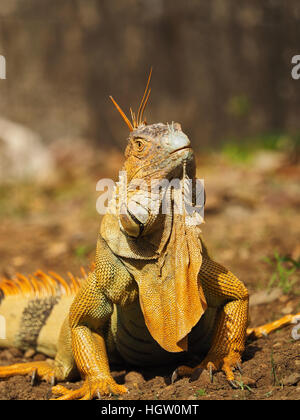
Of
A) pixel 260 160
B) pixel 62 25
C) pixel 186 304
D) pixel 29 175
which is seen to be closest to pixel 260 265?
pixel 186 304

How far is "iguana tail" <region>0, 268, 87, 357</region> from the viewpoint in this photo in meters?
3.97

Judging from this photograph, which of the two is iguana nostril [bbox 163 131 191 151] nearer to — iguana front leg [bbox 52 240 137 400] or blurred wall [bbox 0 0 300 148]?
iguana front leg [bbox 52 240 137 400]

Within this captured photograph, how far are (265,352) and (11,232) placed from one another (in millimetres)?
4789

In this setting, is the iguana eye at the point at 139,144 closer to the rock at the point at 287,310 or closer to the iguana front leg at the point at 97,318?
the iguana front leg at the point at 97,318

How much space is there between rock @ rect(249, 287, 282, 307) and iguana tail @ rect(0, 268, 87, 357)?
1330 millimetres

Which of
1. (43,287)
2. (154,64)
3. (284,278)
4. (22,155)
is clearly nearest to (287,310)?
(284,278)

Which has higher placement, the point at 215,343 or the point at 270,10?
the point at 270,10

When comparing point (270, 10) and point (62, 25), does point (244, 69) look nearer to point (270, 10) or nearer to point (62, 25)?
point (270, 10)

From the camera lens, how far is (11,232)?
7277mm

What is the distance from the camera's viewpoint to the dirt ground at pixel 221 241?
289cm

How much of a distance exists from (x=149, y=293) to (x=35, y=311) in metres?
1.62

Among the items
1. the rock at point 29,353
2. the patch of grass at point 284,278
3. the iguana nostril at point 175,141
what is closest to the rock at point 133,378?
the rock at point 29,353

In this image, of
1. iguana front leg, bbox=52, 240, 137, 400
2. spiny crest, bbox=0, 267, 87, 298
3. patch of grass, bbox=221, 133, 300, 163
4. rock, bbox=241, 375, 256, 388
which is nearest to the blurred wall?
patch of grass, bbox=221, 133, 300, 163
